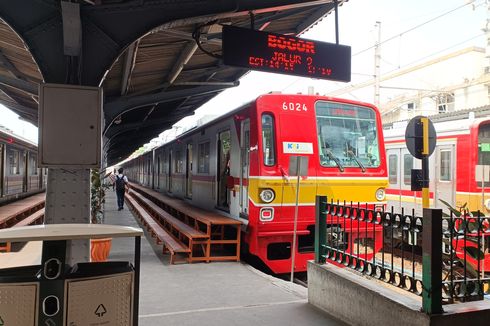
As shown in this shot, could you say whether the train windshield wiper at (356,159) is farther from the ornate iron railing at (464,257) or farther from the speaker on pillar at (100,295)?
the speaker on pillar at (100,295)

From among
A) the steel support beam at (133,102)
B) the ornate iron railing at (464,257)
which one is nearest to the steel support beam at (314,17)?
the steel support beam at (133,102)

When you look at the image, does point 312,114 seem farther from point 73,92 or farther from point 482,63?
point 482,63

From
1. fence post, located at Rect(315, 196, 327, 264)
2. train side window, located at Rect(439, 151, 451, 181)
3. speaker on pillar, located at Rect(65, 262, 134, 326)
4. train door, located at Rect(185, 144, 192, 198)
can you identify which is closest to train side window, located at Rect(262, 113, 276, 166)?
fence post, located at Rect(315, 196, 327, 264)

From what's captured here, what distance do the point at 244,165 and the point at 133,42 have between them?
3.41 metres

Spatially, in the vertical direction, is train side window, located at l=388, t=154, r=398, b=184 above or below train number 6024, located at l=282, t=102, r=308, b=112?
below

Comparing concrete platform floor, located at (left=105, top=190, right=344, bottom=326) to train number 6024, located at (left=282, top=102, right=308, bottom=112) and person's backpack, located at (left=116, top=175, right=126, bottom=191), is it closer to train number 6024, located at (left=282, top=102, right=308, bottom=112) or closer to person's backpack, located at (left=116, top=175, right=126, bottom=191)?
train number 6024, located at (left=282, top=102, right=308, bottom=112)

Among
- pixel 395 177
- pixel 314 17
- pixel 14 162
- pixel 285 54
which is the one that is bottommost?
pixel 395 177

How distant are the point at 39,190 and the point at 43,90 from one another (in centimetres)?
1570

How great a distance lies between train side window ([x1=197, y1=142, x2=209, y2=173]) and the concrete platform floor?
3198 millimetres

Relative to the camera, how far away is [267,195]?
7.20 meters

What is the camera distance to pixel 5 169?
11453 mm

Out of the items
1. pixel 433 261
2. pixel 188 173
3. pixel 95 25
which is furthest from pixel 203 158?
pixel 433 261

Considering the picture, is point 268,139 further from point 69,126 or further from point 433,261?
point 433,261

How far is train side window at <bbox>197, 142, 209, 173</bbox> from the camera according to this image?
10.4 m
